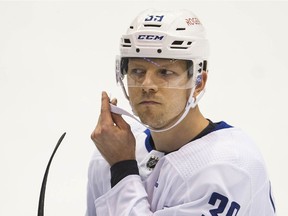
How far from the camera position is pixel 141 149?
1.94 metres

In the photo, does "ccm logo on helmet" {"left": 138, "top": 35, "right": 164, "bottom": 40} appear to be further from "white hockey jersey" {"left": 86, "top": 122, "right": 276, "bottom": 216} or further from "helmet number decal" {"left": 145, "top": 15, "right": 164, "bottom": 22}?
"white hockey jersey" {"left": 86, "top": 122, "right": 276, "bottom": 216}

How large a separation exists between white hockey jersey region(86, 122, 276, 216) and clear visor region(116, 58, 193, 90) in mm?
164

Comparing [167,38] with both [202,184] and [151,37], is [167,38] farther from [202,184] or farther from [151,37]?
[202,184]

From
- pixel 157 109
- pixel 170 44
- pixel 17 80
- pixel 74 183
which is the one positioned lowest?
pixel 74 183

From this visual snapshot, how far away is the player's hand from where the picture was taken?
1.76 meters

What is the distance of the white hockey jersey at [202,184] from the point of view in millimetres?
1659

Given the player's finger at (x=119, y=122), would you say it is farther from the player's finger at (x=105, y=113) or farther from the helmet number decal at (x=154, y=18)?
the helmet number decal at (x=154, y=18)

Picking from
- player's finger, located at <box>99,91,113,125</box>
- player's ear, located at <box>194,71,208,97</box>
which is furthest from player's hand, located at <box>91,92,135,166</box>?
player's ear, located at <box>194,71,208,97</box>

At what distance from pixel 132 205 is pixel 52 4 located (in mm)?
2794

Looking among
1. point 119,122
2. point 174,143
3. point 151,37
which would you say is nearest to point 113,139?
point 119,122

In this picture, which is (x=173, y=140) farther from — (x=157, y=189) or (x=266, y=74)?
(x=266, y=74)

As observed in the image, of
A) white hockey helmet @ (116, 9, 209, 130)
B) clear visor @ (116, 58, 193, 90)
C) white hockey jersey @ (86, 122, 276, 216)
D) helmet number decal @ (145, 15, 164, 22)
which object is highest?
helmet number decal @ (145, 15, 164, 22)

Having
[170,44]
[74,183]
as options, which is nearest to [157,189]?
[170,44]

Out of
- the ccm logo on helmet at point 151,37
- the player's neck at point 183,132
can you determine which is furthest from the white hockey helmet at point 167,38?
the player's neck at point 183,132
